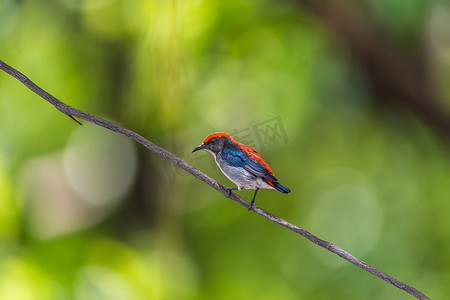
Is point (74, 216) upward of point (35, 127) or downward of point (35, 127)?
downward

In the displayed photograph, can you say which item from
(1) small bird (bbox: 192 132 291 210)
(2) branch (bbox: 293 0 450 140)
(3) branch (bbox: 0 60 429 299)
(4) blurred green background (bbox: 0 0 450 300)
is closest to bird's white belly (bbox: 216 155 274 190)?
(1) small bird (bbox: 192 132 291 210)

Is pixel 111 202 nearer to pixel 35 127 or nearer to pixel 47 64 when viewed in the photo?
pixel 35 127

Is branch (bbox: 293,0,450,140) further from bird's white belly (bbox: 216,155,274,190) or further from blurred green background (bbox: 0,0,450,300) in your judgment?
bird's white belly (bbox: 216,155,274,190)

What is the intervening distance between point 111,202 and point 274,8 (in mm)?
880

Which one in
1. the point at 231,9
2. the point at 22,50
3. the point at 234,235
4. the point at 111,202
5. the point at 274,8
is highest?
the point at 274,8

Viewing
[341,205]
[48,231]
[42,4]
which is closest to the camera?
[48,231]

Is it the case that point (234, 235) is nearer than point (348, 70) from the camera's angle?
Yes

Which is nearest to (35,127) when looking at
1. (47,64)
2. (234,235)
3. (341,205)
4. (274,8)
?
(47,64)

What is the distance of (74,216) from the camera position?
4.41ft

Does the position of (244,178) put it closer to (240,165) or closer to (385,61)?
(240,165)

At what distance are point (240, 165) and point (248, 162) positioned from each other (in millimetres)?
11

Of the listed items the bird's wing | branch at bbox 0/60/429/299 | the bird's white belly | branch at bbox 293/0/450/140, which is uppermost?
branch at bbox 293/0/450/140

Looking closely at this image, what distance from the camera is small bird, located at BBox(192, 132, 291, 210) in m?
0.58

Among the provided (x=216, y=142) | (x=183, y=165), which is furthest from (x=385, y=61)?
(x=183, y=165)
